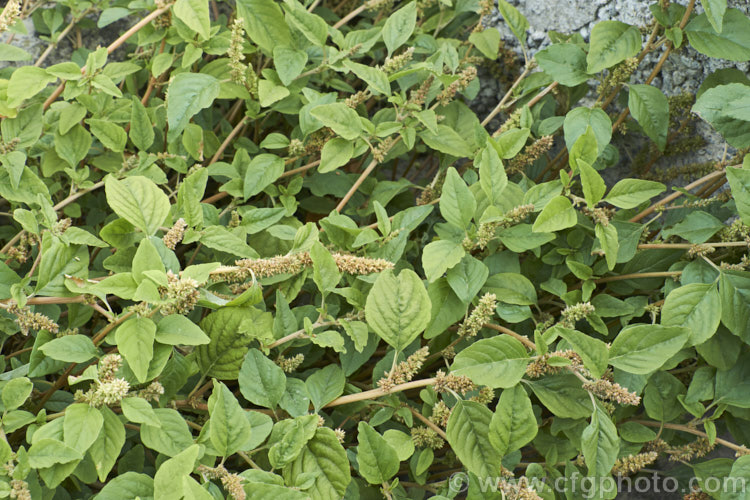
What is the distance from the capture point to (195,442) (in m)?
0.92

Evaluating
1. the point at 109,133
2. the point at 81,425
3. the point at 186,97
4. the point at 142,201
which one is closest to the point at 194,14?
the point at 186,97

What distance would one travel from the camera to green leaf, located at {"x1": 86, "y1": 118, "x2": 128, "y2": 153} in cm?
122

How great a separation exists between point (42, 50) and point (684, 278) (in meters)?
1.57

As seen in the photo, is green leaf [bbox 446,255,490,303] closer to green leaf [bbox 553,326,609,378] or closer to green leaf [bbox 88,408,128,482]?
green leaf [bbox 553,326,609,378]

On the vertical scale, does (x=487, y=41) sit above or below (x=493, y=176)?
above

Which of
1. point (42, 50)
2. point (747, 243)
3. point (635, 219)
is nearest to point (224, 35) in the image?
point (42, 50)

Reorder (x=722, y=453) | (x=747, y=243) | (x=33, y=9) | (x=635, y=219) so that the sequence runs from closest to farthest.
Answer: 1. (x=747, y=243)
2. (x=635, y=219)
3. (x=33, y=9)
4. (x=722, y=453)

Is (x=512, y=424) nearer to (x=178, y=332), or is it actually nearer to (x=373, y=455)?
(x=373, y=455)

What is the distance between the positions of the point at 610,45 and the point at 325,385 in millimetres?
813

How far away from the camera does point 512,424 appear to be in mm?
937

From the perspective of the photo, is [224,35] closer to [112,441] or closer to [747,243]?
[112,441]

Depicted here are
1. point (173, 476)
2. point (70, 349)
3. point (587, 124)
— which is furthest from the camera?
point (587, 124)

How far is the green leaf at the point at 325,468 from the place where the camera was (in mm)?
922

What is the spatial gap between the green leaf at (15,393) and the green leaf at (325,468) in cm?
38
